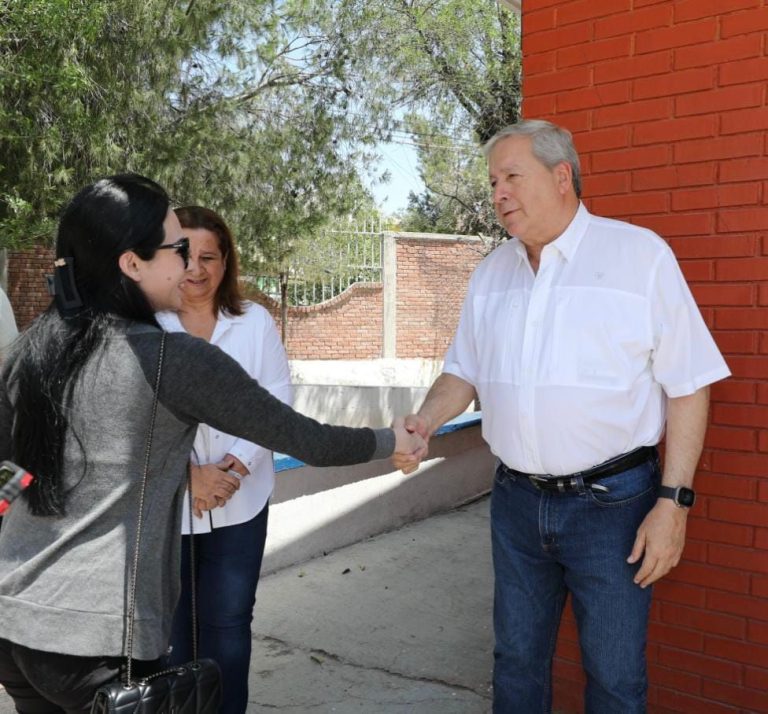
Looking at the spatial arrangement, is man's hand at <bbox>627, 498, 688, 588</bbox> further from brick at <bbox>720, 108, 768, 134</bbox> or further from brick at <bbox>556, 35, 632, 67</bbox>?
brick at <bbox>556, 35, 632, 67</bbox>

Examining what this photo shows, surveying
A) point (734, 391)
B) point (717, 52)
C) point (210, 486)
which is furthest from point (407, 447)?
point (717, 52)

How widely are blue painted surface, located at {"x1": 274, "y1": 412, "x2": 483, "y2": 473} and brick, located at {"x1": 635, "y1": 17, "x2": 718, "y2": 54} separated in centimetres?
325

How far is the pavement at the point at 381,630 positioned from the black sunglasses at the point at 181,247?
2.42m

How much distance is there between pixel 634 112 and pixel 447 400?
1.24 metres

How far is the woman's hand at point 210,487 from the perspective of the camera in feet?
9.55

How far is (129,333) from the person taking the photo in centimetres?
193

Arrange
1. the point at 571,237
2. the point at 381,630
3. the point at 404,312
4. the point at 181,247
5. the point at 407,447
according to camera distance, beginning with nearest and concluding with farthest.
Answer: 1. the point at 181,247
2. the point at 571,237
3. the point at 407,447
4. the point at 381,630
5. the point at 404,312

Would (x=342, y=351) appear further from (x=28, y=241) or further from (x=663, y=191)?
(x=663, y=191)

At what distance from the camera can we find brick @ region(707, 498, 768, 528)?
2975 mm

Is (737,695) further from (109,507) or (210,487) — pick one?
(109,507)

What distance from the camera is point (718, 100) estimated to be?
3.00m

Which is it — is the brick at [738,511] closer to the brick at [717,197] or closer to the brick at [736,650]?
the brick at [736,650]

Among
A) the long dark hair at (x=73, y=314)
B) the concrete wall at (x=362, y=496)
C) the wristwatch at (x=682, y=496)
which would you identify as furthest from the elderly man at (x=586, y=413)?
the concrete wall at (x=362, y=496)

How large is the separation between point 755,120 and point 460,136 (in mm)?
15122
